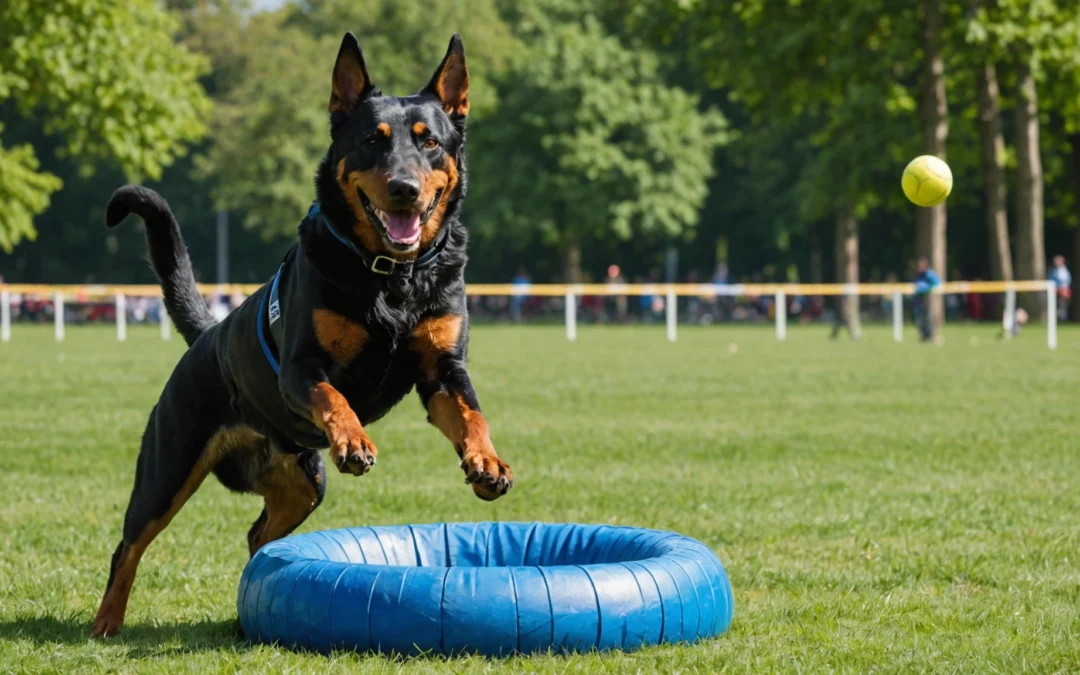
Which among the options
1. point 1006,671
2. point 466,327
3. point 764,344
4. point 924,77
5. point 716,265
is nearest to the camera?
point 1006,671

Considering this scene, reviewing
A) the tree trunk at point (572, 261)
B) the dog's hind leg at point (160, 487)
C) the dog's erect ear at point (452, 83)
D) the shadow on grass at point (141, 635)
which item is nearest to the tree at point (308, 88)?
the tree trunk at point (572, 261)

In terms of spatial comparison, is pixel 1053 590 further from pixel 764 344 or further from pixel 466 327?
pixel 764 344

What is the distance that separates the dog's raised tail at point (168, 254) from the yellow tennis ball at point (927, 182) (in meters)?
4.40

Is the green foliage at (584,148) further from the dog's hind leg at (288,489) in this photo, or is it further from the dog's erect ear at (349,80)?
the dog's erect ear at (349,80)

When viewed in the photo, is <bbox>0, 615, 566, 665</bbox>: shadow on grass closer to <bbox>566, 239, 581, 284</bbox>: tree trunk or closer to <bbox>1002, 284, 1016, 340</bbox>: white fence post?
<bbox>1002, 284, 1016, 340</bbox>: white fence post

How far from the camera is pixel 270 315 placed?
5.19 metres

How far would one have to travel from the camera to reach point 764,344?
27.5 m

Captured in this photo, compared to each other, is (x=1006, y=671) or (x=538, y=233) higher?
(x=538, y=233)

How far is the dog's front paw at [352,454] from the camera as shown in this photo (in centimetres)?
418

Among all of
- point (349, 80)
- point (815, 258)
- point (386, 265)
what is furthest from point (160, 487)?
point (815, 258)

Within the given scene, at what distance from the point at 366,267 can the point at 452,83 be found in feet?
2.92

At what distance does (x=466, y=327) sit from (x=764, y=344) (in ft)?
75.6

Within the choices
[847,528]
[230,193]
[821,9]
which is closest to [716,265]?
[230,193]

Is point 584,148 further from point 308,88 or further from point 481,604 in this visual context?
point 481,604
